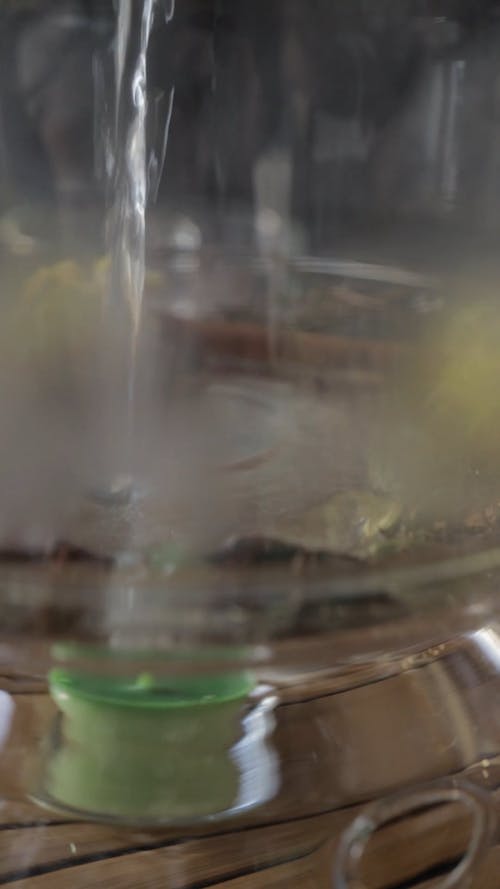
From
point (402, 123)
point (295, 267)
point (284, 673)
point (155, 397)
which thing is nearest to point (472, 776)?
point (284, 673)

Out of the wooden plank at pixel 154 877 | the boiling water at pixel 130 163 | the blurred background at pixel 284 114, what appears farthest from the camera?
the blurred background at pixel 284 114

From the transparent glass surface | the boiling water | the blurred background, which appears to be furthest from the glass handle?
the blurred background

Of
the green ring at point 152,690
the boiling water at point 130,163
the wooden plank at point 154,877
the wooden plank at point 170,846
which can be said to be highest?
the boiling water at point 130,163

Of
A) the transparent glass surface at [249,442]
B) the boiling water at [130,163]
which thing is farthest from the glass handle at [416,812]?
the boiling water at [130,163]

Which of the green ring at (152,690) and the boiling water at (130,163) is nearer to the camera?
the green ring at (152,690)

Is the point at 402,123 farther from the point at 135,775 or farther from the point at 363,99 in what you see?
the point at 135,775

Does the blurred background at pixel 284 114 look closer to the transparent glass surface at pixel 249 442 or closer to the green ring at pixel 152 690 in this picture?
the transparent glass surface at pixel 249 442

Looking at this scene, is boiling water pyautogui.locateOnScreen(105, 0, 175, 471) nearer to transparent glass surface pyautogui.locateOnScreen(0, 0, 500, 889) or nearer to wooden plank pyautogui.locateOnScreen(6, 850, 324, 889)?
transparent glass surface pyautogui.locateOnScreen(0, 0, 500, 889)

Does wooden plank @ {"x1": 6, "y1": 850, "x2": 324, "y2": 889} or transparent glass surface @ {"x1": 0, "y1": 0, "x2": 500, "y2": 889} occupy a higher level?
transparent glass surface @ {"x1": 0, "y1": 0, "x2": 500, "y2": 889}
